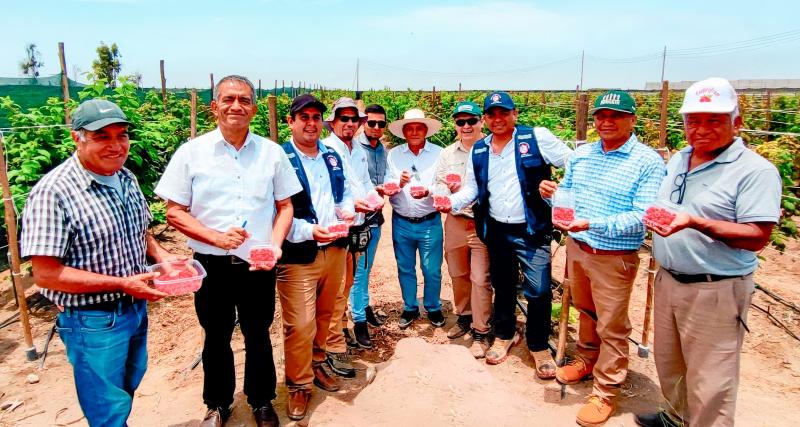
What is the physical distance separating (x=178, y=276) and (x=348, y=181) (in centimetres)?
168

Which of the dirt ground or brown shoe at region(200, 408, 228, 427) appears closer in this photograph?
brown shoe at region(200, 408, 228, 427)

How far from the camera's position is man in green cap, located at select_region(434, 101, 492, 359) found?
4.73 metres

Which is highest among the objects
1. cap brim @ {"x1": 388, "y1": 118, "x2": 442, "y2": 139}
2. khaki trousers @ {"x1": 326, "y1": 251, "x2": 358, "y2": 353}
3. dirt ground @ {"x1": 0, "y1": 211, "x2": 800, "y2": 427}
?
cap brim @ {"x1": 388, "y1": 118, "x2": 442, "y2": 139}

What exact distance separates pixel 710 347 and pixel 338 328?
9.06 feet

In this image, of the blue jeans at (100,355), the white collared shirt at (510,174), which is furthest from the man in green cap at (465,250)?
the blue jeans at (100,355)

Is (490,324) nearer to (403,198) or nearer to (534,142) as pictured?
(403,198)

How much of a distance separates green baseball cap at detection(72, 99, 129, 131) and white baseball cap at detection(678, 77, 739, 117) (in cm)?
298

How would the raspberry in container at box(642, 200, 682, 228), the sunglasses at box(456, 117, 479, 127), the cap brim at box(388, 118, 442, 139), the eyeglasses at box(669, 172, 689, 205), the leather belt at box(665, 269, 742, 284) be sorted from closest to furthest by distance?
the raspberry in container at box(642, 200, 682, 228)
the leather belt at box(665, 269, 742, 284)
the eyeglasses at box(669, 172, 689, 205)
the sunglasses at box(456, 117, 479, 127)
the cap brim at box(388, 118, 442, 139)

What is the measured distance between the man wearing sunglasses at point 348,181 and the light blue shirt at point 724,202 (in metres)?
2.28

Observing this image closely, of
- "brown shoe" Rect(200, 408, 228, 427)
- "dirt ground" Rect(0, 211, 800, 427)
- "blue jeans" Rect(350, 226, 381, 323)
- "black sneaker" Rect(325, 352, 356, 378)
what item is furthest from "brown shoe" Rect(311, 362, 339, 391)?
"blue jeans" Rect(350, 226, 381, 323)

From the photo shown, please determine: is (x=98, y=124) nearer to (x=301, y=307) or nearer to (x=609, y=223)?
(x=301, y=307)

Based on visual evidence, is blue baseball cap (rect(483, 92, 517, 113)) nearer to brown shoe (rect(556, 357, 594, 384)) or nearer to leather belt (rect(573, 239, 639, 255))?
leather belt (rect(573, 239, 639, 255))

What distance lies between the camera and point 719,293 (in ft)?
9.20

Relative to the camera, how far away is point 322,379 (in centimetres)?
405
